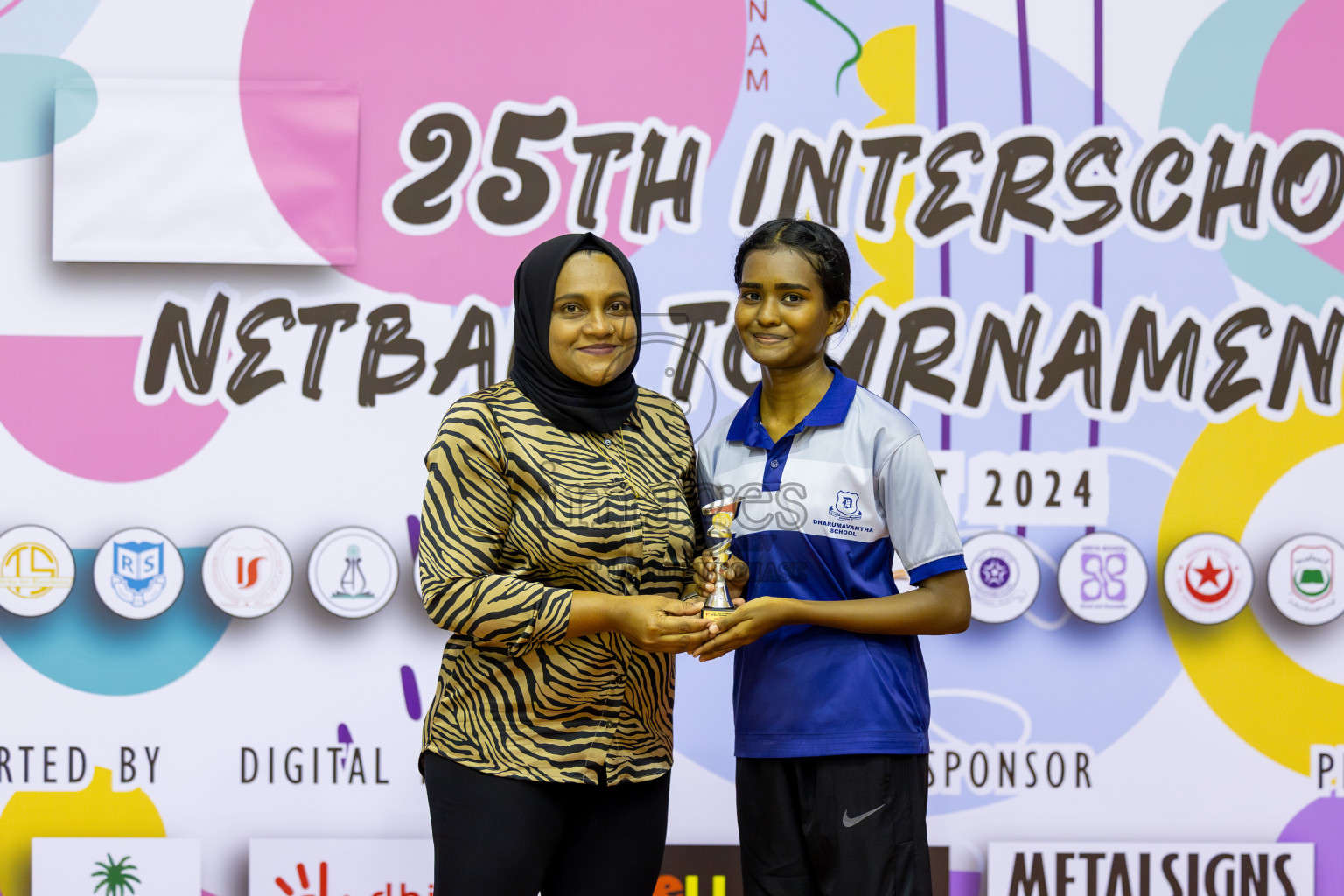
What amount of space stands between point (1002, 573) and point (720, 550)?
4.04 feet

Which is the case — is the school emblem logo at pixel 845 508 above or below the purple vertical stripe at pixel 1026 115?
below

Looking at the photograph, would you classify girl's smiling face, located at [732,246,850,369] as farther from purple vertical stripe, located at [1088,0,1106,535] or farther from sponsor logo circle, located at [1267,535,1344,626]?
sponsor logo circle, located at [1267,535,1344,626]

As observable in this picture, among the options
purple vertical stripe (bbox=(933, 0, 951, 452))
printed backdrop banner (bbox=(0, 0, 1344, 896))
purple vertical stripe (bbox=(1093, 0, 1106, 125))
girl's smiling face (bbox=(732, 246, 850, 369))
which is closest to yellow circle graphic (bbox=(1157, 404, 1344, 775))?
printed backdrop banner (bbox=(0, 0, 1344, 896))

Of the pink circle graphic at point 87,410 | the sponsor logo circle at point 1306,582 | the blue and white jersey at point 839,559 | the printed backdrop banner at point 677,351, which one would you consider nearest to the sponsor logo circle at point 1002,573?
the printed backdrop banner at point 677,351

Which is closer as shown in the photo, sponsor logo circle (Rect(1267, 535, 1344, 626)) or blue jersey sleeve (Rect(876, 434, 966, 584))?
blue jersey sleeve (Rect(876, 434, 966, 584))

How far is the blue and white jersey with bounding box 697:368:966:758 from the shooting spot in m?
1.61

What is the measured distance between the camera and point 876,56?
8.54 feet

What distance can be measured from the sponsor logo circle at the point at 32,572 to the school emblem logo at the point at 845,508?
1.86 meters

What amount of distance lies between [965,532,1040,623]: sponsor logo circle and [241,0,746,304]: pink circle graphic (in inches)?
43.3

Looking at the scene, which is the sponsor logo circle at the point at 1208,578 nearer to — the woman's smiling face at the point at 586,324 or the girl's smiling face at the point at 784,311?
the girl's smiling face at the point at 784,311

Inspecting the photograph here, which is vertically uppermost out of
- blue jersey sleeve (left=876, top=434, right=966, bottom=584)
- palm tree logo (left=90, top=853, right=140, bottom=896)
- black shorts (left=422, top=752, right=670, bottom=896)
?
blue jersey sleeve (left=876, top=434, right=966, bottom=584)

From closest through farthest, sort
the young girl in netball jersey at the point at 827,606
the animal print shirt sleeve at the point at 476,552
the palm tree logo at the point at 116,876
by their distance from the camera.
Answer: the animal print shirt sleeve at the point at 476,552
the young girl in netball jersey at the point at 827,606
the palm tree logo at the point at 116,876

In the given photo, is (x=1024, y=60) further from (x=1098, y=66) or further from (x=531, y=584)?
(x=531, y=584)

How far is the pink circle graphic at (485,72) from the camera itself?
102 inches
